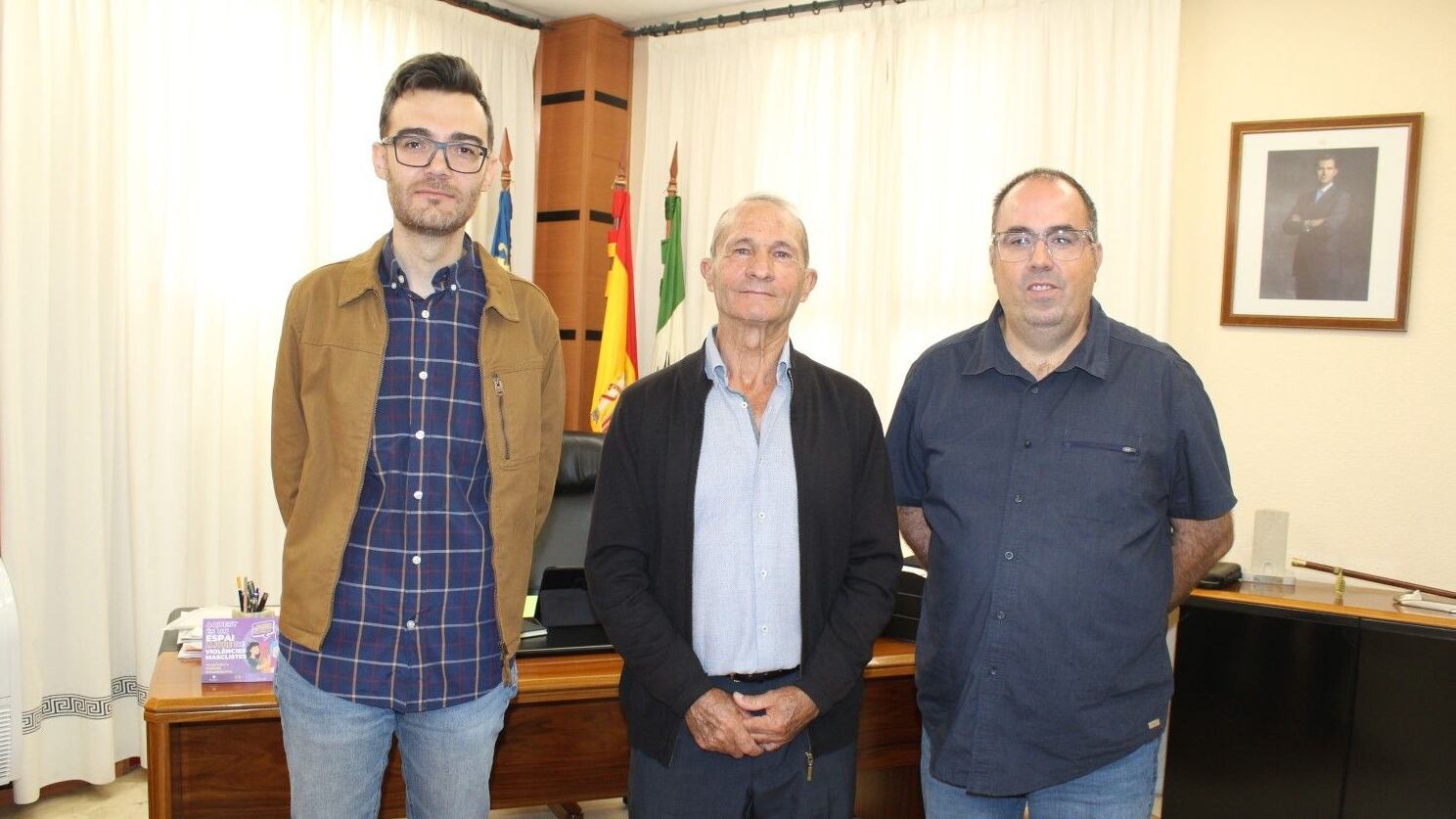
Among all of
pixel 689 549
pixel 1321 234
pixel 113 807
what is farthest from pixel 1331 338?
pixel 113 807

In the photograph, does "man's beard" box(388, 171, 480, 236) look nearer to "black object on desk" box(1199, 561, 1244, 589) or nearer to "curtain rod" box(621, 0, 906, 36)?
"black object on desk" box(1199, 561, 1244, 589)

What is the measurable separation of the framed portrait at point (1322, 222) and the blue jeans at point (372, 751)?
3104 millimetres

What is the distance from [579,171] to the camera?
203 inches

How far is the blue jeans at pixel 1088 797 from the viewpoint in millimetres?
1808

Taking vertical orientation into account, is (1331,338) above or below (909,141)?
below

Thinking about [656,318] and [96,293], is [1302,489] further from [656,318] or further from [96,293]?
[96,293]

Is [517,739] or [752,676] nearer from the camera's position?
[752,676]

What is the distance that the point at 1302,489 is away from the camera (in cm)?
378

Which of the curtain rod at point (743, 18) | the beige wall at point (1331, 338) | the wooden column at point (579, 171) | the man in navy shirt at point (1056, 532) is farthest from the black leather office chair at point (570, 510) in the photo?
the curtain rod at point (743, 18)

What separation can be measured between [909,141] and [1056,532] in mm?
3010

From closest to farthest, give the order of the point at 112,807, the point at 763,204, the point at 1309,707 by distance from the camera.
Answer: the point at 763,204, the point at 1309,707, the point at 112,807

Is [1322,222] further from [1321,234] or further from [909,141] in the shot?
[909,141]

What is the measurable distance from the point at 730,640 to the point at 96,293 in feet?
9.12

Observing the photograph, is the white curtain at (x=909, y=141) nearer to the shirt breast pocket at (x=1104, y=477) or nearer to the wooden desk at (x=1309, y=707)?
the wooden desk at (x=1309, y=707)
